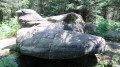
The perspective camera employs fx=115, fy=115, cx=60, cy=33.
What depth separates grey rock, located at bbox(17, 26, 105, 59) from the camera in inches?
128

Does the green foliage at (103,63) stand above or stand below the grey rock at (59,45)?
below

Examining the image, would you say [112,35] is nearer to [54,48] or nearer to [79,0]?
[79,0]

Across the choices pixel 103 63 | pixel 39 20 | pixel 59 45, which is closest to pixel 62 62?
pixel 59 45

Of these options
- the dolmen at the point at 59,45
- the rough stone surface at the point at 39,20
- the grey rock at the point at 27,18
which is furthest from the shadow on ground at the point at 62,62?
the grey rock at the point at 27,18

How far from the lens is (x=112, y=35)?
7609 millimetres

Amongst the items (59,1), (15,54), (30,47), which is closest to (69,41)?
(30,47)

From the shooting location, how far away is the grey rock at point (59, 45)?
3.25 m

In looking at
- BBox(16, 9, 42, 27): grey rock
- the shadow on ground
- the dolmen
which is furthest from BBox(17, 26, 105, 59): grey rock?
BBox(16, 9, 42, 27): grey rock

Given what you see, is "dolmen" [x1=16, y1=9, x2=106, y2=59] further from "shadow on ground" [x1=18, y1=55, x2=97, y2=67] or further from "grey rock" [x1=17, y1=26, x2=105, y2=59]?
"shadow on ground" [x1=18, y1=55, x2=97, y2=67]

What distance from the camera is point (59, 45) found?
10.8 ft

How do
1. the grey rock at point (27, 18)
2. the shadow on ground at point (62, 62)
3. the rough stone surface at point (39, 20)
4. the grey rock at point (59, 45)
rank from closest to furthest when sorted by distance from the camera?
the grey rock at point (59, 45) < the shadow on ground at point (62, 62) < the rough stone surface at point (39, 20) < the grey rock at point (27, 18)

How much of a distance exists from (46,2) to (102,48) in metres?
12.7

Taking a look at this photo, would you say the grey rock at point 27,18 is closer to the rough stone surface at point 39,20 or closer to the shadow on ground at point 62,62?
the rough stone surface at point 39,20

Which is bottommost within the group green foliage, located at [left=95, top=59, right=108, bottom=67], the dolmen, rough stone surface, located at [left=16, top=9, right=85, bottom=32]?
green foliage, located at [left=95, top=59, right=108, bottom=67]
